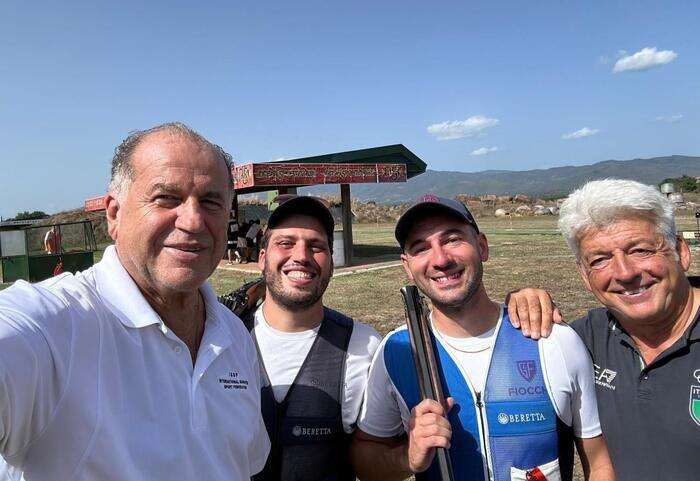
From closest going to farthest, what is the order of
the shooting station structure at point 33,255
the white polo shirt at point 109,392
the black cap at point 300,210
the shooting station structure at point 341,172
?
1. the white polo shirt at point 109,392
2. the black cap at point 300,210
3. the shooting station structure at point 33,255
4. the shooting station structure at point 341,172

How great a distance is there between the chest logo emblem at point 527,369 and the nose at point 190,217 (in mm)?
1499

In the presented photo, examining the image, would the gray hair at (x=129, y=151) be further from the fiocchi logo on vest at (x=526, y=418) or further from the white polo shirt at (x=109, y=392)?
the fiocchi logo on vest at (x=526, y=418)

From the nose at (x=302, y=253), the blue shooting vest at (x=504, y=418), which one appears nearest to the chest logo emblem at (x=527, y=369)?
the blue shooting vest at (x=504, y=418)

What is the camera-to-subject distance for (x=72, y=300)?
4.73 feet

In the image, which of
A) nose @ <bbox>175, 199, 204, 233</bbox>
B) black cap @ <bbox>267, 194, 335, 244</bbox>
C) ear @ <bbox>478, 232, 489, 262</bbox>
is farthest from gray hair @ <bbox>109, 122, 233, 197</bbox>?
ear @ <bbox>478, 232, 489, 262</bbox>

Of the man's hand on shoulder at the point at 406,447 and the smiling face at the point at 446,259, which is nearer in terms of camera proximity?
the man's hand on shoulder at the point at 406,447

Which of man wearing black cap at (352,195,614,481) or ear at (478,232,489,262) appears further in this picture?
ear at (478,232,489,262)

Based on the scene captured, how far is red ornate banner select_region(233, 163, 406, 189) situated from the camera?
16188 millimetres

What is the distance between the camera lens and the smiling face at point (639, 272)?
2.02m

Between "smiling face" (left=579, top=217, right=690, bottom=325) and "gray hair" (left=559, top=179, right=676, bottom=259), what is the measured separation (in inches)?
1.4

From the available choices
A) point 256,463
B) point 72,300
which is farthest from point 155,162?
point 256,463

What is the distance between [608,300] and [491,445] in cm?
85

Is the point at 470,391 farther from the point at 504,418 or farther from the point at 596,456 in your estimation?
the point at 596,456

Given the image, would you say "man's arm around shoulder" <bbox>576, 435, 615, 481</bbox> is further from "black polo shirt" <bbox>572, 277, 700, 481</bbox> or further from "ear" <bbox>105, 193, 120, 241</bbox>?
"ear" <bbox>105, 193, 120, 241</bbox>
